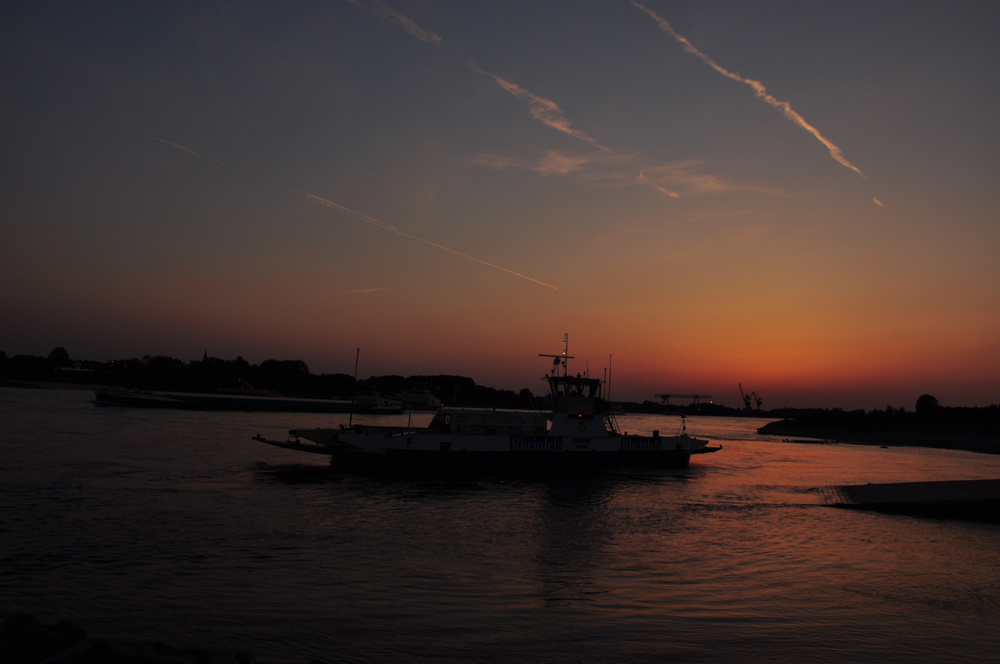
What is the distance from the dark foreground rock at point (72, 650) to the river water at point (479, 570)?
1.48 meters

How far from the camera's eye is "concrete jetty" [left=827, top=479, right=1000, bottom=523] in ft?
79.3

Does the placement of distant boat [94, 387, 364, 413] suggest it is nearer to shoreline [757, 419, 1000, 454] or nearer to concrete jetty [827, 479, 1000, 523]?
shoreline [757, 419, 1000, 454]

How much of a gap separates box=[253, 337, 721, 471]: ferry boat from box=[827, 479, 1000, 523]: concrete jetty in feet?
41.4

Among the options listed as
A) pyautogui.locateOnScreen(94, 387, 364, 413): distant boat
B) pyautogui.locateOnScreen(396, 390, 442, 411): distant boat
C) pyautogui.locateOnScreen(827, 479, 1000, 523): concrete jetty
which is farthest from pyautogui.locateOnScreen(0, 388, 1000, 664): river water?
pyautogui.locateOnScreen(396, 390, 442, 411): distant boat

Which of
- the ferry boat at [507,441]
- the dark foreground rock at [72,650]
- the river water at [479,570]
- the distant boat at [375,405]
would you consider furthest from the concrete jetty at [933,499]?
the distant boat at [375,405]

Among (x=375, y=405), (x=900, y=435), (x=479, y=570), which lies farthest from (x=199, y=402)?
(x=900, y=435)

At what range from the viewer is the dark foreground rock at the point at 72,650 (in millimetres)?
6691

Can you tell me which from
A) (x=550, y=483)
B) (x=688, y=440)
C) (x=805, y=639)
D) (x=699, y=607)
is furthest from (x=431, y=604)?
(x=688, y=440)

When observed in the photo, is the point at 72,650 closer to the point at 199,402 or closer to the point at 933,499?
the point at 933,499

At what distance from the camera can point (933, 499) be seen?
25.4 meters

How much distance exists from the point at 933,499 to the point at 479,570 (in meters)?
22.1

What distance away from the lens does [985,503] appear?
24078 mm

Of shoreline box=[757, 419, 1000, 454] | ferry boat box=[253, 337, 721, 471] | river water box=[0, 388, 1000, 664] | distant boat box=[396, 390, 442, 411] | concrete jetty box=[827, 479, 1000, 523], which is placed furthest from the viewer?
distant boat box=[396, 390, 442, 411]

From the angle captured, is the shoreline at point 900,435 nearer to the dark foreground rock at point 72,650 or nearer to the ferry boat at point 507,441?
the ferry boat at point 507,441
